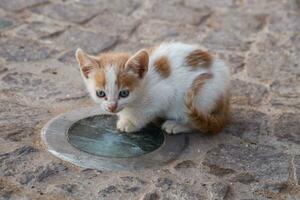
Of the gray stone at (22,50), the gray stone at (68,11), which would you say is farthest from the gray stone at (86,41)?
the gray stone at (68,11)

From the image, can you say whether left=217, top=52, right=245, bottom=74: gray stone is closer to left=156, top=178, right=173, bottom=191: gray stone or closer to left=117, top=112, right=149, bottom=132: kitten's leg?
left=117, top=112, right=149, bottom=132: kitten's leg

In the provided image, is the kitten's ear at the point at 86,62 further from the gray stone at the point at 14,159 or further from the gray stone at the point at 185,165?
the gray stone at the point at 185,165

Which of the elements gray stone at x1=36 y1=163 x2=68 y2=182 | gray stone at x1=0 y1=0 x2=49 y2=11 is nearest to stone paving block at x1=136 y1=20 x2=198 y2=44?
gray stone at x1=0 y1=0 x2=49 y2=11

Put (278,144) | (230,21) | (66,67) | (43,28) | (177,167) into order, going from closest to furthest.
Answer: (177,167)
(278,144)
(66,67)
(43,28)
(230,21)

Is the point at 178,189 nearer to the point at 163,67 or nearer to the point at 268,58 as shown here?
the point at 163,67

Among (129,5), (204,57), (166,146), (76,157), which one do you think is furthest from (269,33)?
(76,157)

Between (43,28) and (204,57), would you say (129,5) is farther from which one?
(204,57)
